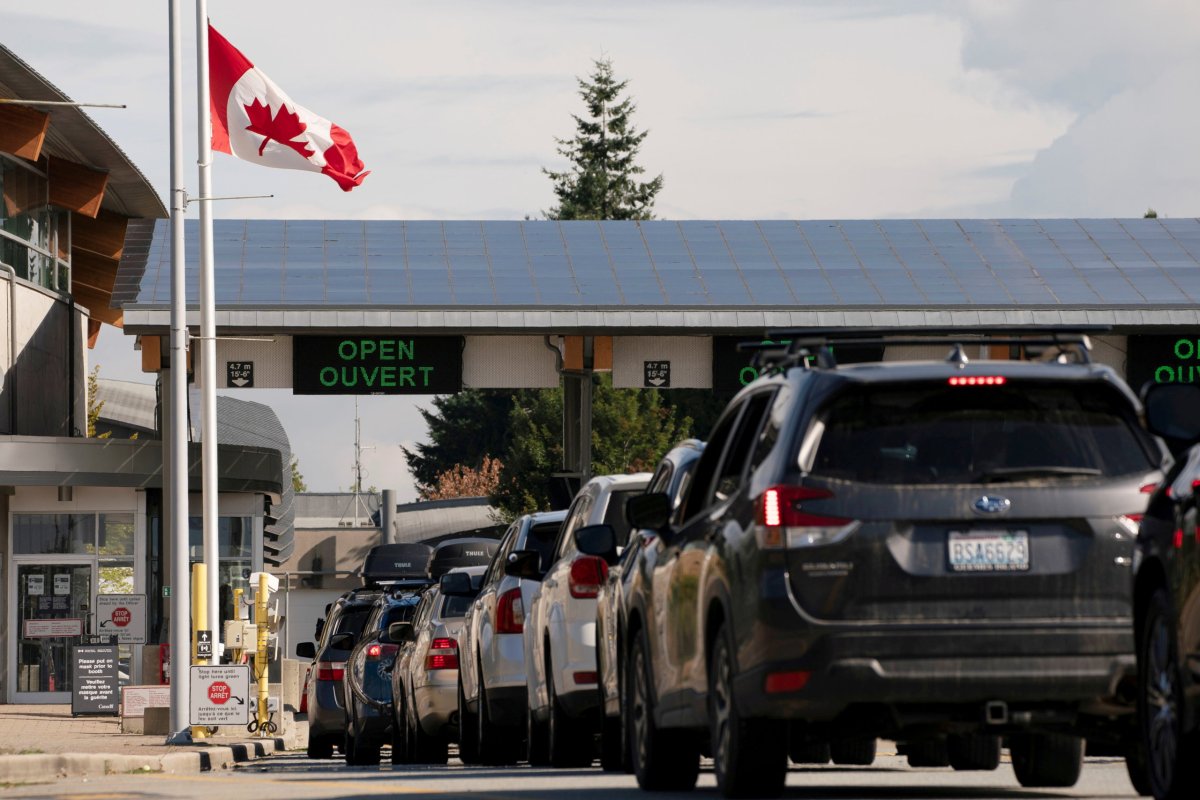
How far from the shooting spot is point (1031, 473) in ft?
29.0

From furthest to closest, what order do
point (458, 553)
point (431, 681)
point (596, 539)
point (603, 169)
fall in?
point (603, 169), point (458, 553), point (431, 681), point (596, 539)

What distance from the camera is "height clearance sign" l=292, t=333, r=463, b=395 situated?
1277 inches

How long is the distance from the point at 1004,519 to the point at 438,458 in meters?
97.8

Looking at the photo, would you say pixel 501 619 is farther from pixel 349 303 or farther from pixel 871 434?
pixel 349 303

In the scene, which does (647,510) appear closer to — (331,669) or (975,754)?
(975,754)

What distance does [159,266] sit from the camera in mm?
32750

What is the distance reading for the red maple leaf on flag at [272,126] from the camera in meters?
28.3

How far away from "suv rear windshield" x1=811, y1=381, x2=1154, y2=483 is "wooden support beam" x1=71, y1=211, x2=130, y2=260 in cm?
3571

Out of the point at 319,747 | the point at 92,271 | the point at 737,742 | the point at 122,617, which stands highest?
the point at 92,271

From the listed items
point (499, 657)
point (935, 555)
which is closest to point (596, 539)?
point (935, 555)

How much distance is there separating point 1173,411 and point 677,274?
85.1 ft

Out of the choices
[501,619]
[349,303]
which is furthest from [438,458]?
[501,619]

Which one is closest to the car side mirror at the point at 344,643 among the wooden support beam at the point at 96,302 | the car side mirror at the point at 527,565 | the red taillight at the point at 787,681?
the car side mirror at the point at 527,565

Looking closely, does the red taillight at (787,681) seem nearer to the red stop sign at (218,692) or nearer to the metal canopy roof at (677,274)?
the red stop sign at (218,692)
